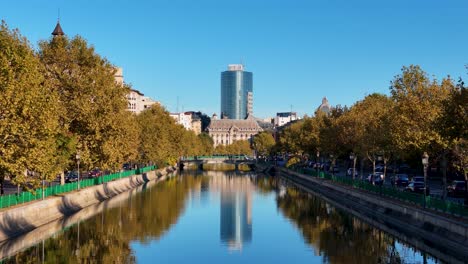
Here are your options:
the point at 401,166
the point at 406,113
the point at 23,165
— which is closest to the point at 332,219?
the point at 406,113

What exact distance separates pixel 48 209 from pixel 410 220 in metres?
35.5

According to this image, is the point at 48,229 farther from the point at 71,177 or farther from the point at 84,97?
the point at 71,177

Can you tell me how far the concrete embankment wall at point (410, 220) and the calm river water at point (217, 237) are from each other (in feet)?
6.73

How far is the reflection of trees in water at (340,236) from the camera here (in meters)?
44.6

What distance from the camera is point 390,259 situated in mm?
43062

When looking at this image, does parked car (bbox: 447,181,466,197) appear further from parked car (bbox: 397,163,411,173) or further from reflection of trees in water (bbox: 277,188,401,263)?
parked car (bbox: 397,163,411,173)

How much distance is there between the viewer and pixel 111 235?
176ft

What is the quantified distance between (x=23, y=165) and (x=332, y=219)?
120ft

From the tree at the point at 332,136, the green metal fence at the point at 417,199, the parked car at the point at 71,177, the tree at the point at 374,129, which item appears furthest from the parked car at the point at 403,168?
the parked car at the point at 71,177

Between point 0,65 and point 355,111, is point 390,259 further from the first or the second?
point 355,111

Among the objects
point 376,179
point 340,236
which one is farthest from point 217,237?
point 376,179

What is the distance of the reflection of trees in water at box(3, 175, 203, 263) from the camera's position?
42500 mm

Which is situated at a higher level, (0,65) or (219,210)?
(0,65)

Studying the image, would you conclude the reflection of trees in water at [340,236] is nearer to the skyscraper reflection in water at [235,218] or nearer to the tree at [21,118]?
the skyscraper reflection in water at [235,218]
